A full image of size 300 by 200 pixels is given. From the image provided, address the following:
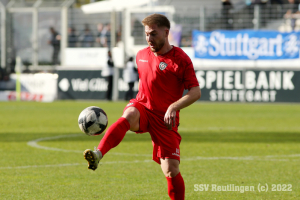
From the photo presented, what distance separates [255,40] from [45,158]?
52.7 feet

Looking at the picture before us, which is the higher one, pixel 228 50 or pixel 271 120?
pixel 228 50

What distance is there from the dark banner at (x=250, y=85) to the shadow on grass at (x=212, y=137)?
9613 millimetres

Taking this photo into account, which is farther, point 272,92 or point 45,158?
point 272,92

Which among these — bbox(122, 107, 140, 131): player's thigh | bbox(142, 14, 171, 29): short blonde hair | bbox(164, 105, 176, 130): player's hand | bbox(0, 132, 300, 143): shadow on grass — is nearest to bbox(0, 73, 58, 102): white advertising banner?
bbox(0, 132, 300, 143): shadow on grass

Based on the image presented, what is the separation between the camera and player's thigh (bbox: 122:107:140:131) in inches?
188

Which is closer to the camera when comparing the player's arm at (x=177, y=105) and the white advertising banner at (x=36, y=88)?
the player's arm at (x=177, y=105)

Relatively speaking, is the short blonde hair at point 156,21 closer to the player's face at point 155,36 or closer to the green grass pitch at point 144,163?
the player's face at point 155,36

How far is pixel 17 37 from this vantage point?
28078mm

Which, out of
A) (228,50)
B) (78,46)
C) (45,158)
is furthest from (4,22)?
(45,158)

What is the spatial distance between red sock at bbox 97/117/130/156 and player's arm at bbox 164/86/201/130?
392mm

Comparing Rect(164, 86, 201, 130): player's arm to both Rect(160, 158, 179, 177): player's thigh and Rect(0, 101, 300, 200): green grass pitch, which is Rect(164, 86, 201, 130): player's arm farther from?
Rect(0, 101, 300, 200): green grass pitch

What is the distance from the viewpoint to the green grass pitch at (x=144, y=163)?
569cm

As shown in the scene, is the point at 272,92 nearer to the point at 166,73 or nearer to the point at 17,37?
the point at 17,37

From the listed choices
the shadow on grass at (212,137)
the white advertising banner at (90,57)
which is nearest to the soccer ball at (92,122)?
the shadow on grass at (212,137)
